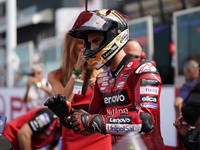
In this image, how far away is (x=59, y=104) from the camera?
1.77m

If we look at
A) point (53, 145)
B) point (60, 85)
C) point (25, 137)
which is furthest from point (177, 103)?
point (60, 85)

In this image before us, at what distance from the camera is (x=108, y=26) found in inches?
76.9

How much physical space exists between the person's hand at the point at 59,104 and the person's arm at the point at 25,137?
2243mm

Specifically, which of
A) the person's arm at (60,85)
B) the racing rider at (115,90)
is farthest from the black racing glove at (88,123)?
the person's arm at (60,85)

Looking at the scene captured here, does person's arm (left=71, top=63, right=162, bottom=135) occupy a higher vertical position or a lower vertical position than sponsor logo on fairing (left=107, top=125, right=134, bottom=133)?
higher

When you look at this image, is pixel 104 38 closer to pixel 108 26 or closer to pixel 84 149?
pixel 108 26

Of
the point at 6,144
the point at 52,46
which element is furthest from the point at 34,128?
the point at 52,46

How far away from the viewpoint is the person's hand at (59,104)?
1.75 meters

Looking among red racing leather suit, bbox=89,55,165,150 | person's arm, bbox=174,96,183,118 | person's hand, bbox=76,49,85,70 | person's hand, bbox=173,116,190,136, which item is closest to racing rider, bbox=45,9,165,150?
red racing leather suit, bbox=89,55,165,150

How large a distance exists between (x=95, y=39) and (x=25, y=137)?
91.1 inches

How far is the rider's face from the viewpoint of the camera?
6.67ft

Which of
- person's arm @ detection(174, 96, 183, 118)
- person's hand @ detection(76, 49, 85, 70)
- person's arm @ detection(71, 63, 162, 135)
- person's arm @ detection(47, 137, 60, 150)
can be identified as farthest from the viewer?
person's arm @ detection(47, 137, 60, 150)

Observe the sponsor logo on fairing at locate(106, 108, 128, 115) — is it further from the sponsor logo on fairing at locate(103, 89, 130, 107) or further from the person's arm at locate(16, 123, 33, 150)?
the person's arm at locate(16, 123, 33, 150)

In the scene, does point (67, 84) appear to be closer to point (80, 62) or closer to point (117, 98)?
point (80, 62)
